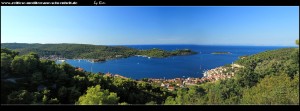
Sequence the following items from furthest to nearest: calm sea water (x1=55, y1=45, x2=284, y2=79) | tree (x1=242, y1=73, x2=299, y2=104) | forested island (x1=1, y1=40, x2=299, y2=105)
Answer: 1. calm sea water (x1=55, y1=45, x2=284, y2=79)
2. tree (x1=242, y1=73, x2=299, y2=104)
3. forested island (x1=1, y1=40, x2=299, y2=105)

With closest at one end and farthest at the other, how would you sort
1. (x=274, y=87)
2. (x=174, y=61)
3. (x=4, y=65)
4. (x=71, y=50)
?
(x=4, y=65) < (x=274, y=87) < (x=71, y=50) < (x=174, y=61)

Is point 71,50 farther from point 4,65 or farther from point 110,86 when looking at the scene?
point 4,65

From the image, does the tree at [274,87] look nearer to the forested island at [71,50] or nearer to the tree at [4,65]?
the tree at [4,65]

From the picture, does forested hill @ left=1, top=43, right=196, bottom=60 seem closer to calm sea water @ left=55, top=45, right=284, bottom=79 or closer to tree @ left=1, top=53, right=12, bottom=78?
calm sea water @ left=55, top=45, right=284, bottom=79

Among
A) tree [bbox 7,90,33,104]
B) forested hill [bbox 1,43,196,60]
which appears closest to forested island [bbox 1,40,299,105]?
tree [bbox 7,90,33,104]

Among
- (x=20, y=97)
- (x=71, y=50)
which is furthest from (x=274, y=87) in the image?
(x=71, y=50)

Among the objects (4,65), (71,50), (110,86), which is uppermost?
(71,50)

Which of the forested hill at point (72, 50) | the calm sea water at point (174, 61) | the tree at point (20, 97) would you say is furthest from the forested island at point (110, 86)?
the calm sea water at point (174, 61)

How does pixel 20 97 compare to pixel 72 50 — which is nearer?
pixel 20 97
